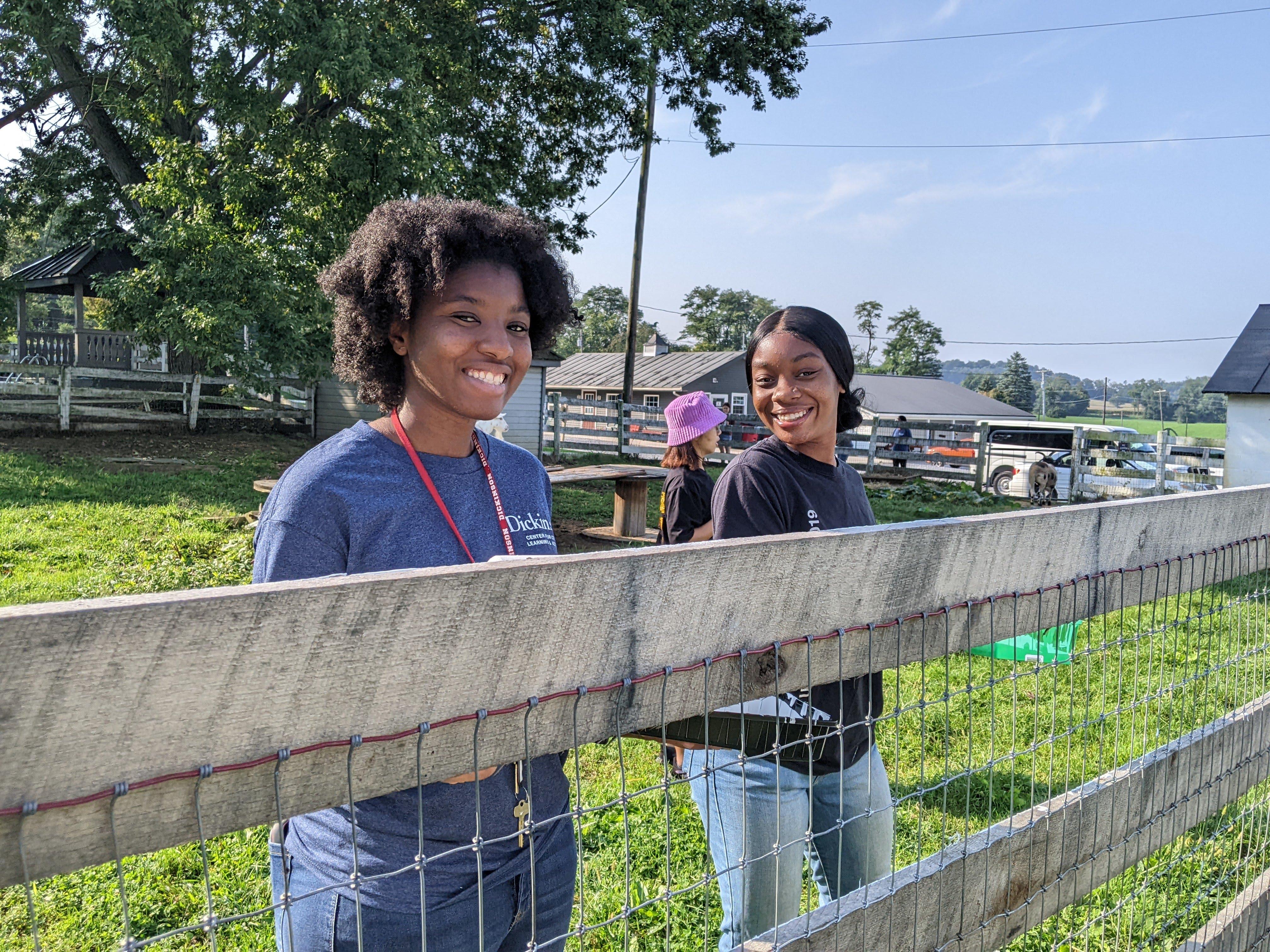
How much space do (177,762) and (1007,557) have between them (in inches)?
53.4

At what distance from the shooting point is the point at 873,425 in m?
24.2

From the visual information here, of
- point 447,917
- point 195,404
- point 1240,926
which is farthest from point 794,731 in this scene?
point 195,404

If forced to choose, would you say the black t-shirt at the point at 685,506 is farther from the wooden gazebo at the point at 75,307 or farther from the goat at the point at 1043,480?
the wooden gazebo at the point at 75,307

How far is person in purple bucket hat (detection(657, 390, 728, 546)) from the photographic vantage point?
4742mm

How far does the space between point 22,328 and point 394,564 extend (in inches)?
1029

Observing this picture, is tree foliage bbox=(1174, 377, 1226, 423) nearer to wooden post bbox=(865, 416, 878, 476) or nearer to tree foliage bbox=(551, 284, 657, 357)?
tree foliage bbox=(551, 284, 657, 357)

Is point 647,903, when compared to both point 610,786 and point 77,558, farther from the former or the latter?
point 77,558

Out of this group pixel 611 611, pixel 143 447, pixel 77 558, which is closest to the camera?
pixel 611 611

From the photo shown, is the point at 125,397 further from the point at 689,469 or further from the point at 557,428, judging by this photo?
the point at 689,469

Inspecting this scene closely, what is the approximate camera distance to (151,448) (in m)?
16.0

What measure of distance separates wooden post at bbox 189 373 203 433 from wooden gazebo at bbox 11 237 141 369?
3.92 meters

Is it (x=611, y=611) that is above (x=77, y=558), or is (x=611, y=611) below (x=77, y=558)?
above

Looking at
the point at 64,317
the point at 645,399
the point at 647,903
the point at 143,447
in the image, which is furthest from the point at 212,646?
the point at 64,317

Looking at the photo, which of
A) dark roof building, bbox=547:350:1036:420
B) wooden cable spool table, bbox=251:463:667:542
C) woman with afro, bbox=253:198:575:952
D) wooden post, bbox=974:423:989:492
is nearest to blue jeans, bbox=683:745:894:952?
woman with afro, bbox=253:198:575:952
